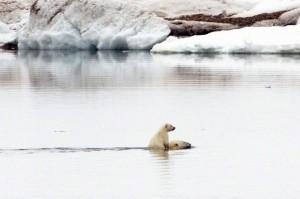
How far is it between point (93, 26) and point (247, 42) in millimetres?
6584

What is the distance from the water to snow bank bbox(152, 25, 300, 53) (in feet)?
12.5

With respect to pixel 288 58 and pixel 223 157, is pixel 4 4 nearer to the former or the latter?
pixel 288 58

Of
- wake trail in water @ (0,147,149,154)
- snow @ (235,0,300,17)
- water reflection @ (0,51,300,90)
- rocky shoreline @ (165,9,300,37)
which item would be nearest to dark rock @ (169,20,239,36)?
rocky shoreline @ (165,9,300,37)

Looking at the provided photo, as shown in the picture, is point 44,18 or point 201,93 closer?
point 201,93

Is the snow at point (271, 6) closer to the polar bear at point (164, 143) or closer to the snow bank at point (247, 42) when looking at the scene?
the snow bank at point (247, 42)

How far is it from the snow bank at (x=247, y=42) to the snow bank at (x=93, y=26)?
5.40ft

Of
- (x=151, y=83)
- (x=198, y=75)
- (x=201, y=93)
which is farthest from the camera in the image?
(x=198, y=75)

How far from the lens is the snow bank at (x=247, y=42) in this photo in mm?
37219

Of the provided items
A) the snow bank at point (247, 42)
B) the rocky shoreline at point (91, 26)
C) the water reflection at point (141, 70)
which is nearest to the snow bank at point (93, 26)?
the rocky shoreline at point (91, 26)

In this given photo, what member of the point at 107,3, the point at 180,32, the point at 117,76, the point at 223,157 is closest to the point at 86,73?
the point at 117,76

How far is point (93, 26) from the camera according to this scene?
41812 mm

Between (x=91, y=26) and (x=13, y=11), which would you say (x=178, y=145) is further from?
(x=13, y=11)

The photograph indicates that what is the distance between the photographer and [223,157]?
14969 mm

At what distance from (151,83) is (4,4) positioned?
1024 inches
